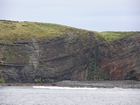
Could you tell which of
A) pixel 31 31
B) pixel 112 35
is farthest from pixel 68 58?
pixel 112 35

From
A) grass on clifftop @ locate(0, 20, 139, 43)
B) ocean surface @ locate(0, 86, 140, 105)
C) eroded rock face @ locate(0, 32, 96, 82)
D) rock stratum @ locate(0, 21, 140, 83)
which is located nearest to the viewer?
ocean surface @ locate(0, 86, 140, 105)

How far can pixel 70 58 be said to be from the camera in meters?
140

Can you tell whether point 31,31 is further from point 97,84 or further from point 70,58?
point 97,84

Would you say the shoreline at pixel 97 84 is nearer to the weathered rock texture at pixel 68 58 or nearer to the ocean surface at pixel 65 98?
the weathered rock texture at pixel 68 58

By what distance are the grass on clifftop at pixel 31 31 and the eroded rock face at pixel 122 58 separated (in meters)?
4.95

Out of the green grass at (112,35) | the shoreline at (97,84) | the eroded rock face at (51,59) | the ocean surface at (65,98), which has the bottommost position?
the ocean surface at (65,98)

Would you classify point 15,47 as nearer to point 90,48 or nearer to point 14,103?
point 90,48

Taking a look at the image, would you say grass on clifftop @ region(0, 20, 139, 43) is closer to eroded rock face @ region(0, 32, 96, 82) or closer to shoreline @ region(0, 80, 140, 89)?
eroded rock face @ region(0, 32, 96, 82)

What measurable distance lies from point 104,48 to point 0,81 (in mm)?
32347

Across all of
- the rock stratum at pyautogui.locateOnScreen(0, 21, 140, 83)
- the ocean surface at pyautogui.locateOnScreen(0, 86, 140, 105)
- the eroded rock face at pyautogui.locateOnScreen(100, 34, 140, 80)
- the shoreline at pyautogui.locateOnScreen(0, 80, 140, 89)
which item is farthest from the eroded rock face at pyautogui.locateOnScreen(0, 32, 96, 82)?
the ocean surface at pyautogui.locateOnScreen(0, 86, 140, 105)

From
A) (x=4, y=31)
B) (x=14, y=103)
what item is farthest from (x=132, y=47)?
(x=14, y=103)

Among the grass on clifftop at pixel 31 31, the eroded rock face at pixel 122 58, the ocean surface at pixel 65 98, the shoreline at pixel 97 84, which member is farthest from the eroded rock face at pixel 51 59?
the ocean surface at pixel 65 98

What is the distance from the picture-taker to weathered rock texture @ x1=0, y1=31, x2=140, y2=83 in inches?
5212

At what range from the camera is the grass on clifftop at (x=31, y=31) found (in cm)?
13712
